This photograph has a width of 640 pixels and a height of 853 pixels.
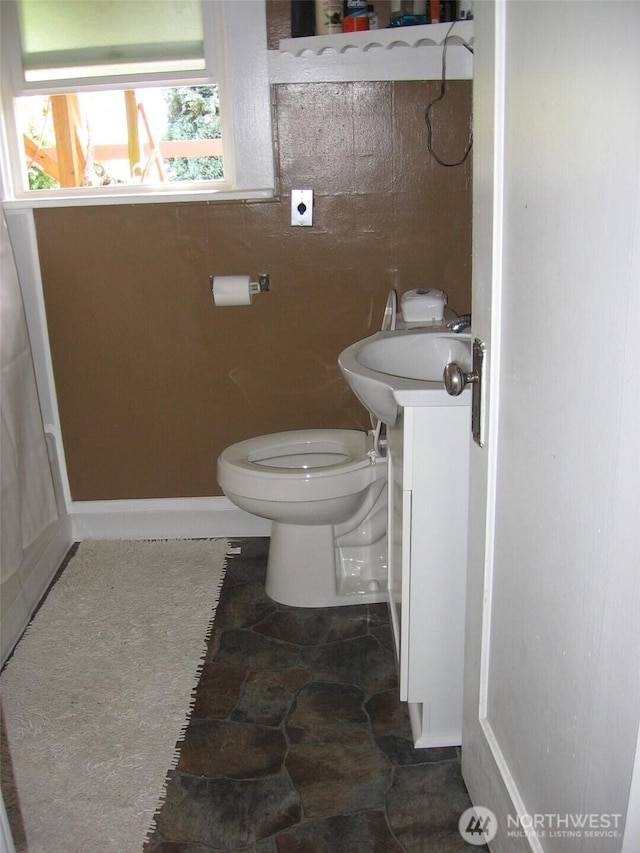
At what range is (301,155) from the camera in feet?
8.12

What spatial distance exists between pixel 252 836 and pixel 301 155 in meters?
1.89

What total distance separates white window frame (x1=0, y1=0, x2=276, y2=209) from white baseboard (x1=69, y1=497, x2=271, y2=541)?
103 centimetres

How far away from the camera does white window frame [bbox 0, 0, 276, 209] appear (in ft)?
7.81

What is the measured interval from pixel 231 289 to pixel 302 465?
0.60 meters

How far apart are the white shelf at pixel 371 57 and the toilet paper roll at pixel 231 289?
605 mm

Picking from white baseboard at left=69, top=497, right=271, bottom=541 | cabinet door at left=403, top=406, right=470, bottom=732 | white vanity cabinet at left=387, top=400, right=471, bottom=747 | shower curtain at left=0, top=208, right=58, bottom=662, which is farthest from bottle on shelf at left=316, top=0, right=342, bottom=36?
white baseboard at left=69, top=497, right=271, bottom=541

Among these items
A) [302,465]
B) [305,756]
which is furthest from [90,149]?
[305,756]

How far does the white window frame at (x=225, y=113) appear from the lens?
2381mm

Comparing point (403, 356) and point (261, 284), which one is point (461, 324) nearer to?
point (403, 356)

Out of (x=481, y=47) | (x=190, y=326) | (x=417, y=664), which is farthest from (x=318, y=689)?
(x=481, y=47)

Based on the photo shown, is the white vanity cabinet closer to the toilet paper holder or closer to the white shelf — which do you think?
the toilet paper holder

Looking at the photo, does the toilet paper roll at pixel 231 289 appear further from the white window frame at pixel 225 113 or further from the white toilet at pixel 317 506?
the white toilet at pixel 317 506

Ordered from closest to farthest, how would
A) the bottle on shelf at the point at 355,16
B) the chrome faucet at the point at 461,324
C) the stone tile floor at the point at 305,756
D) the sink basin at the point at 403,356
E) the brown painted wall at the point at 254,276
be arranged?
the stone tile floor at the point at 305,756
the sink basin at the point at 403,356
the chrome faucet at the point at 461,324
the bottle on shelf at the point at 355,16
the brown painted wall at the point at 254,276

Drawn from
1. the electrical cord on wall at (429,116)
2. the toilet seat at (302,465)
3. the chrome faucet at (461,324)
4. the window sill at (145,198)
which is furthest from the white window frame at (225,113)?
the chrome faucet at (461,324)
